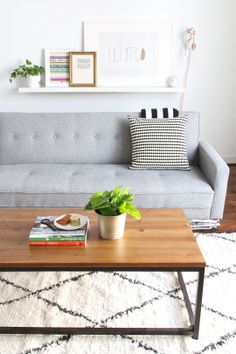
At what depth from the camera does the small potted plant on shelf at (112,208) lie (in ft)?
5.19

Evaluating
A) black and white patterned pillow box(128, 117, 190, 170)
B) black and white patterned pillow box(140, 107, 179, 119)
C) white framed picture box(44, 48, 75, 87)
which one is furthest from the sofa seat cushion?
white framed picture box(44, 48, 75, 87)

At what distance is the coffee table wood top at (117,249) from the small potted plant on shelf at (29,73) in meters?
1.78

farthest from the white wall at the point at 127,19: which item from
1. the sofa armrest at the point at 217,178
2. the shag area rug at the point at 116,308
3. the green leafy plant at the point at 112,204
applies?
the green leafy plant at the point at 112,204

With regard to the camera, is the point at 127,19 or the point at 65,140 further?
the point at 127,19

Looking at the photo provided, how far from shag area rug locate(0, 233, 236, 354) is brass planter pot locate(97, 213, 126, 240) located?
15.7 inches

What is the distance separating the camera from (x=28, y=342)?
5.26 ft

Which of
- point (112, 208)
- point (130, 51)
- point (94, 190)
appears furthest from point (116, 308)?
point (130, 51)

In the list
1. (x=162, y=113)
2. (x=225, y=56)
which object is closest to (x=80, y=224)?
(x=162, y=113)

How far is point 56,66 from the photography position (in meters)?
3.34

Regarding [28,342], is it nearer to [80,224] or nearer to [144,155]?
[80,224]

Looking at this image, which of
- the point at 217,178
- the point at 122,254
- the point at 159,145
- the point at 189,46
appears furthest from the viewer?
the point at 189,46

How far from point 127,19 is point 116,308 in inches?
98.9

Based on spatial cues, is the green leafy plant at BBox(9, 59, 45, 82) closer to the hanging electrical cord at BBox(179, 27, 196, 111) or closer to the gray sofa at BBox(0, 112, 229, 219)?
the gray sofa at BBox(0, 112, 229, 219)

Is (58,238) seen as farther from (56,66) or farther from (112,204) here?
(56,66)
